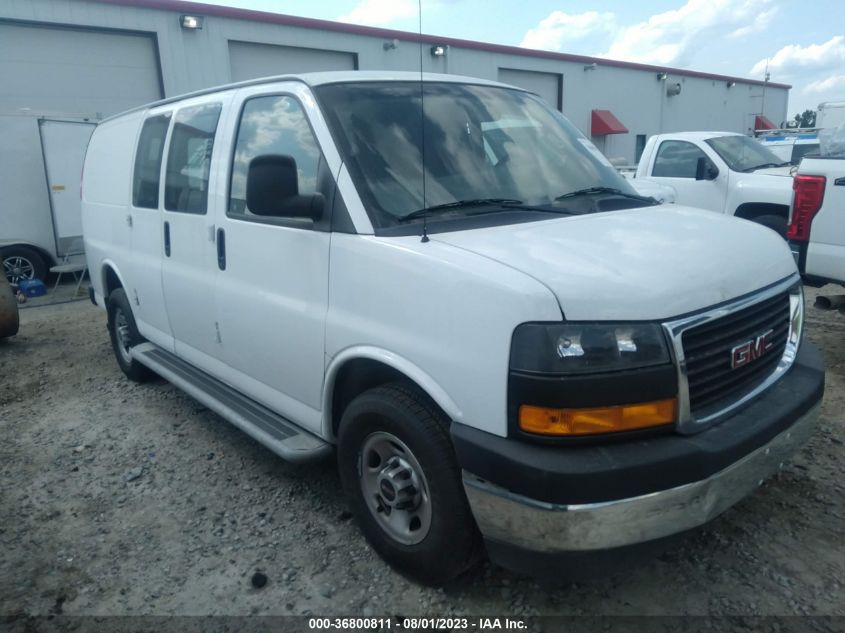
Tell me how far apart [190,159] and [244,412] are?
1.63 meters

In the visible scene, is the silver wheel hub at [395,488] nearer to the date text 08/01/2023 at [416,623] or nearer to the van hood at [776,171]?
the date text 08/01/2023 at [416,623]

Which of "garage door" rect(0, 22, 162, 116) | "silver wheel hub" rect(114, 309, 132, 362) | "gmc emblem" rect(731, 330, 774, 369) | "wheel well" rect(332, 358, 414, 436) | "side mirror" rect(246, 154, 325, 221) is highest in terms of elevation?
Result: "garage door" rect(0, 22, 162, 116)

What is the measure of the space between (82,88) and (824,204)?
1227 cm

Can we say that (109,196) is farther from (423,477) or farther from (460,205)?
(423,477)

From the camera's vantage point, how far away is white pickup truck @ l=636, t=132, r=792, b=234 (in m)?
7.84

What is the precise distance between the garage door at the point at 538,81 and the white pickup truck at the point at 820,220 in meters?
15.2

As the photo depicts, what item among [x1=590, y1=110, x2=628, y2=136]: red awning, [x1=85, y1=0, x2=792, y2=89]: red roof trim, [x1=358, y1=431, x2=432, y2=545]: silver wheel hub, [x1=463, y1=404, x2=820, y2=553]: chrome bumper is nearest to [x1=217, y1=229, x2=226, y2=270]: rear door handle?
[x1=358, y1=431, x2=432, y2=545]: silver wheel hub

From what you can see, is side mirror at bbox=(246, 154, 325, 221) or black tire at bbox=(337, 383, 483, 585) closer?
black tire at bbox=(337, 383, 483, 585)

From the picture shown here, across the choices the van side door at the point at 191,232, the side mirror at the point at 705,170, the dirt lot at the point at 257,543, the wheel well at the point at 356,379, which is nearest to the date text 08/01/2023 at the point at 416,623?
the dirt lot at the point at 257,543

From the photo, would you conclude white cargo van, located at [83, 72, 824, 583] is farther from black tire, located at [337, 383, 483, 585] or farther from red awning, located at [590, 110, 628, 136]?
red awning, located at [590, 110, 628, 136]

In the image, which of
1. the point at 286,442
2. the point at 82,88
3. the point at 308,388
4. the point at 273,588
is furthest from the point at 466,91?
the point at 82,88

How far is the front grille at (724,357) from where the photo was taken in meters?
2.28

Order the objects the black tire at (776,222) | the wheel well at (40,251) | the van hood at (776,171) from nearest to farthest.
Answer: the black tire at (776,222)
the van hood at (776,171)
the wheel well at (40,251)

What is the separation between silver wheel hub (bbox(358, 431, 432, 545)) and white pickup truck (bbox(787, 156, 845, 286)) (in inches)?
149
